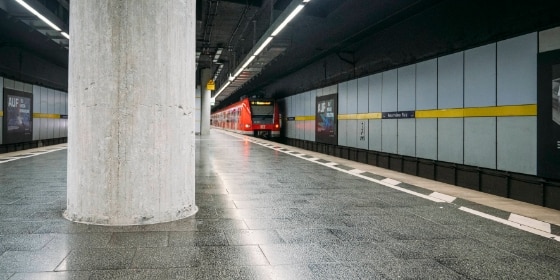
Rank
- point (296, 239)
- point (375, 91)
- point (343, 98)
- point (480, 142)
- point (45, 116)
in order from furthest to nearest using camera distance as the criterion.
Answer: point (45, 116) → point (343, 98) → point (375, 91) → point (480, 142) → point (296, 239)

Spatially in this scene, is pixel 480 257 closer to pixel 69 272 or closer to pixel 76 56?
pixel 69 272

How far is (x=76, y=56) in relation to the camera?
4.79 meters

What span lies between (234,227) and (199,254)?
1023 mm

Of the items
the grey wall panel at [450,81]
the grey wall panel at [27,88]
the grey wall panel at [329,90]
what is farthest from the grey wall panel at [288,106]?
the grey wall panel at [450,81]

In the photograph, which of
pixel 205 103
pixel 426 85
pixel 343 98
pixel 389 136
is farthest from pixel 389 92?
pixel 205 103

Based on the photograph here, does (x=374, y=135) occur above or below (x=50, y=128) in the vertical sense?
below

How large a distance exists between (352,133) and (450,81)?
5.41m

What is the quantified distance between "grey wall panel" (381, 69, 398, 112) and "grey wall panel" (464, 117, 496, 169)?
10.1 feet

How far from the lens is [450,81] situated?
8758 millimetres

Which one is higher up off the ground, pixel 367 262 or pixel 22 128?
pixel 22 128

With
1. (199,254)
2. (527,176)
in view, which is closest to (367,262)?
(199,254)

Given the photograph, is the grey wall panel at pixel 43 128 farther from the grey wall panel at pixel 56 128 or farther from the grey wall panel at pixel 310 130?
the grey wall panel at pixel 310 130

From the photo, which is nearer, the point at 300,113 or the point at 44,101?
the point at 44,101

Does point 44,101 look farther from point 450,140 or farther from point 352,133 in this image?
point 450,140
